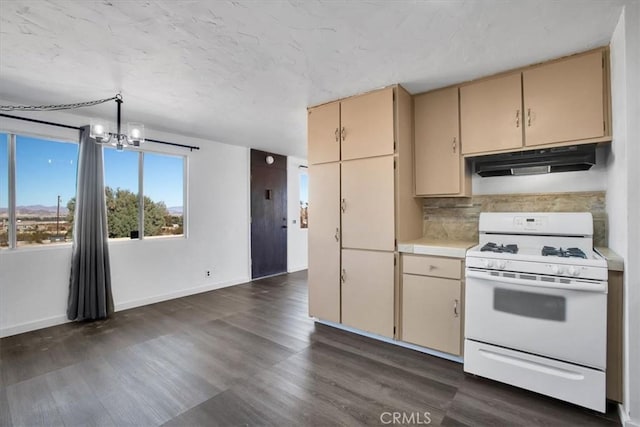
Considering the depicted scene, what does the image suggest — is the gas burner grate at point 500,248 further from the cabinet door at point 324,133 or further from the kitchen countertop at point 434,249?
the cabinet door at point 324,133

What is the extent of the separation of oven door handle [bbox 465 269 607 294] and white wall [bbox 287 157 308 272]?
4.31 meters

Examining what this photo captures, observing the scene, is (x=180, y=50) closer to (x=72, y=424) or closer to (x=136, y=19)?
(x=136, y=19)

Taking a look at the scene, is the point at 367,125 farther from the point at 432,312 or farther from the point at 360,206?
the point at 432,312

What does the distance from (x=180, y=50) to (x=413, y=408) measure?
2.85m

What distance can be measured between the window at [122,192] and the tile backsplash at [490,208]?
12.3 feet

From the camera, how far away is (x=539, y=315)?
6.34 feet

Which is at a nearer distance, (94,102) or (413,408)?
(413,408)

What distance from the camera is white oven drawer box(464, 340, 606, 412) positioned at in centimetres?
177

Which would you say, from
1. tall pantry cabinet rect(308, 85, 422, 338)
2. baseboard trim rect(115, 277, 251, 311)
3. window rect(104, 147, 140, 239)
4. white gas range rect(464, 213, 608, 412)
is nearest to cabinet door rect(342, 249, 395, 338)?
tall pantry cabinet rect(308, 85, 422, 338)

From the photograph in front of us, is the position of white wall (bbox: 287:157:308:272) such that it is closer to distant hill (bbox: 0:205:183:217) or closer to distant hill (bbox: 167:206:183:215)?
distant hill (bbox: 167:206:183:215)

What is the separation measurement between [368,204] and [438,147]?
838 millimetres

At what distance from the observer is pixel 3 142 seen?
303 centimetres

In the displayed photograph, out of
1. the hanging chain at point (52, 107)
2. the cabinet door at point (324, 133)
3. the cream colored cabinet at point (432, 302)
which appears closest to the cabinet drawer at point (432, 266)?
the cream colored cabinet at point (432, 302)

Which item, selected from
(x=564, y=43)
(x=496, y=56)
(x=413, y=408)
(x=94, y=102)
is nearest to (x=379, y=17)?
(x=496, y=56)
